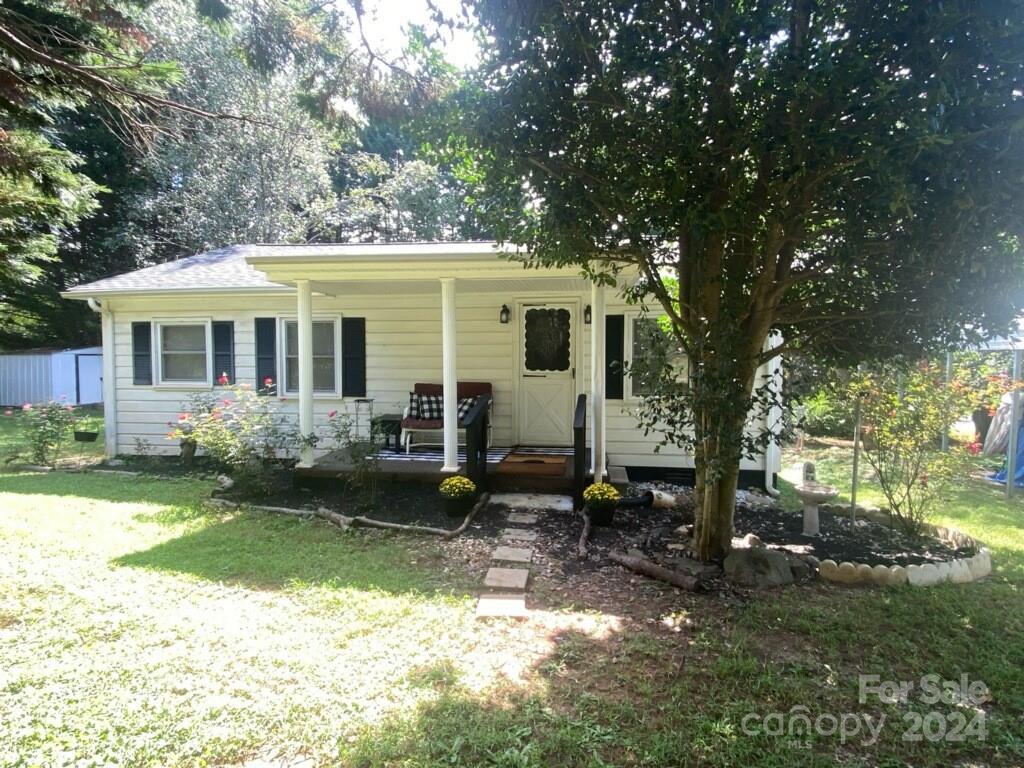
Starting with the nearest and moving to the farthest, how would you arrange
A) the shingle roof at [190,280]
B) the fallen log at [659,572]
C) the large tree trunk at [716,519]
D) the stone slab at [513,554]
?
the fallen log at [659,572], the large tree trunk at [716,519], the stone slab at [513,554], the shingle roof at [190,280]

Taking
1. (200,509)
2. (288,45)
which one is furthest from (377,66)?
(200,509)

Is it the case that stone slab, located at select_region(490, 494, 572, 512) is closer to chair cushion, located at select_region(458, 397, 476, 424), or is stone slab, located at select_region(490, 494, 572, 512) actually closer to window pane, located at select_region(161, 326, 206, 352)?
chair cushion, located at select_region(458, 397, 476, 424)

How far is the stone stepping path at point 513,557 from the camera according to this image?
3.68 meters

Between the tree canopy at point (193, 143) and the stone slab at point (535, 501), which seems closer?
the tree canopy at point (193, 143)

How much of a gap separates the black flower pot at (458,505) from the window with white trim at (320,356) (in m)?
3.61

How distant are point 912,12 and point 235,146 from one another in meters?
18.6

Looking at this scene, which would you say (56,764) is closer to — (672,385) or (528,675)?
(528,675)

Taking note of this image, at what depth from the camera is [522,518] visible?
572cm

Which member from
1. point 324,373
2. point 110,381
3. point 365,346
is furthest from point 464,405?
point 110,381

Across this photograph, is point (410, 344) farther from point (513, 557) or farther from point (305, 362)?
point (513, 557)

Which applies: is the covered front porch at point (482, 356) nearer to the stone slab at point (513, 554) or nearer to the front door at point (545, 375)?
the front door at point (545, 375)

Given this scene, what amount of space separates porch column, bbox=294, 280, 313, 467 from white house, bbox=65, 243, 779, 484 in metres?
0.02

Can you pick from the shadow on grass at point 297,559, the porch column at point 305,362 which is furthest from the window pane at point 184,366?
the shadow on grass at point 297,559

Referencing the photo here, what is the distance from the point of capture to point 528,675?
112 inches
